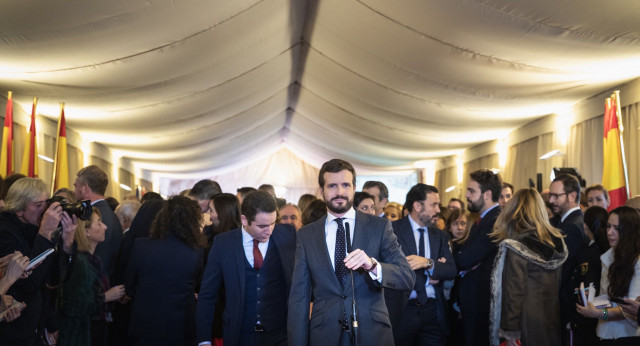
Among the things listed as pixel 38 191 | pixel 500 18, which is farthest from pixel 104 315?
pixel 500 18

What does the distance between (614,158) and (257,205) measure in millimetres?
5819

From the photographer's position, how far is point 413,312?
196 inches

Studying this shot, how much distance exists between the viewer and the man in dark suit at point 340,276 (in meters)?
3.34

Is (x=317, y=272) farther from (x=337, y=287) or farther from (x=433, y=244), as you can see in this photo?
(x=433, y=244)

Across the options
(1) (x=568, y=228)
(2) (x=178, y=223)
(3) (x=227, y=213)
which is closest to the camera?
(2) (x=178, y=223)

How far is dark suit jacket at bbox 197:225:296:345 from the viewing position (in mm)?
4156

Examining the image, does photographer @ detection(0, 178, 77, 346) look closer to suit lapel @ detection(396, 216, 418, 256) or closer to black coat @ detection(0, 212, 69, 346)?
black coat @ detection(0, 212, 69, 346)

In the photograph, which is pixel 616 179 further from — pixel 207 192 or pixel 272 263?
pixel 272 263

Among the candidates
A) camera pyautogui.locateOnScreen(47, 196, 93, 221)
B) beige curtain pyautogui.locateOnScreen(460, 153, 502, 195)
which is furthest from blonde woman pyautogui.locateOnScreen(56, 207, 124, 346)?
beige curtain pyautogui.locateOnScreen(460, 153, 502, 195)

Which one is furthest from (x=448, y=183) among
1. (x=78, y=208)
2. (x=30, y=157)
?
(x=78, y=208)

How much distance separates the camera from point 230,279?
13.9ft

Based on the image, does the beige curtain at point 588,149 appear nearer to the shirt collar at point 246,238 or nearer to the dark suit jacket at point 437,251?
the dark suit jacket at point 437,251

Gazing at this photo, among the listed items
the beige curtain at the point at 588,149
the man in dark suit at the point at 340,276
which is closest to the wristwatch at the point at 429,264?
the man in dark suit at the point at 340,276

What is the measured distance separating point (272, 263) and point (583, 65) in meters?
5.15
